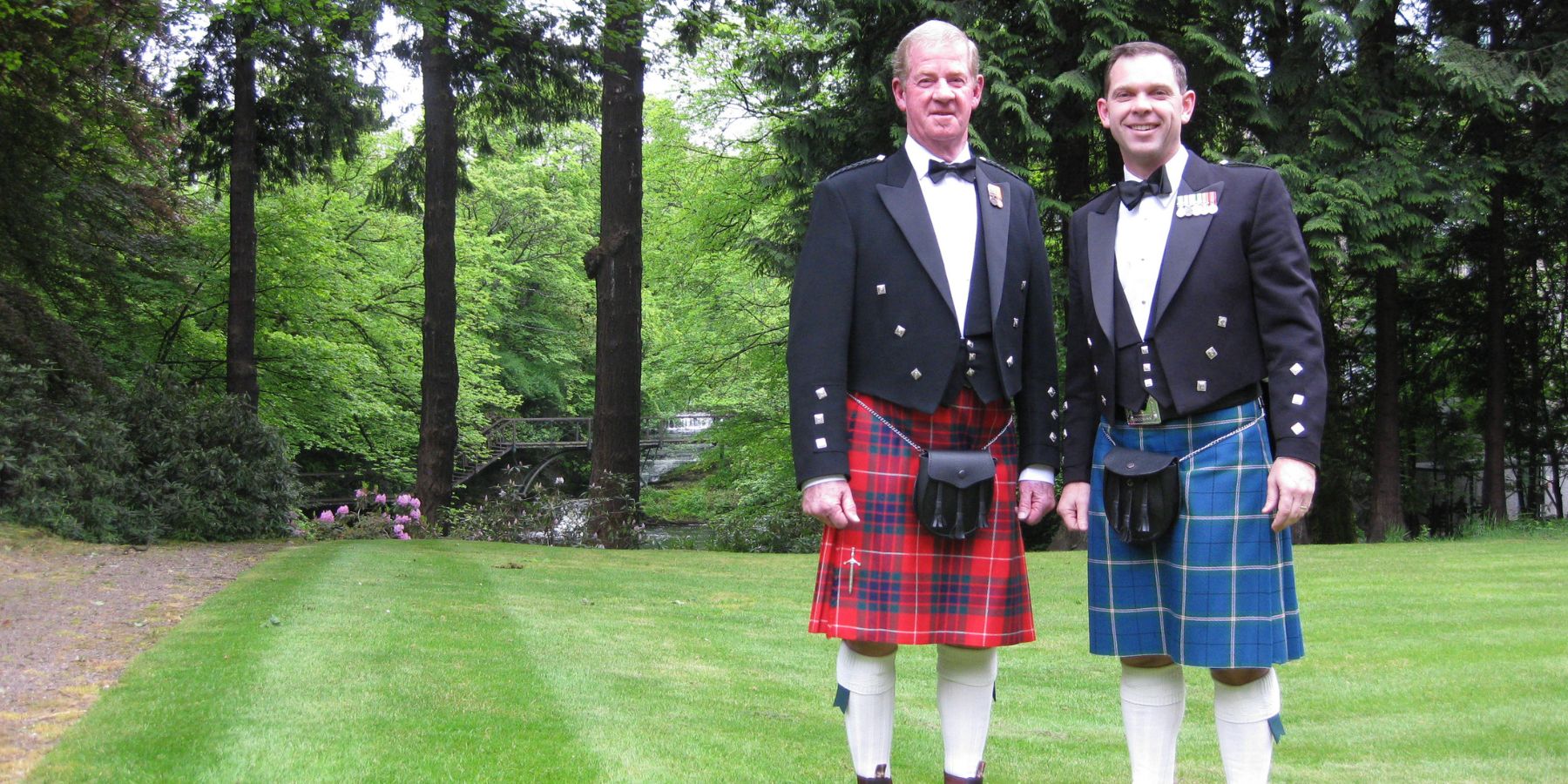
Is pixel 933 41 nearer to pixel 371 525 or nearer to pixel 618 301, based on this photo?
pixel 618 301

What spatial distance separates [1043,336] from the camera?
3234 millimetres

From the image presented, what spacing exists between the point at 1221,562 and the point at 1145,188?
892 mm

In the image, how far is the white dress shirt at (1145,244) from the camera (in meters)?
3.05

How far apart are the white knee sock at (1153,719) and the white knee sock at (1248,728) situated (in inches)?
4.4

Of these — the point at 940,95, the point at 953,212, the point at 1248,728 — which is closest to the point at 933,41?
the point at 940,95

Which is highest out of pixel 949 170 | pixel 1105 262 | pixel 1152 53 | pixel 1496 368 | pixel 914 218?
pixel 1496 368

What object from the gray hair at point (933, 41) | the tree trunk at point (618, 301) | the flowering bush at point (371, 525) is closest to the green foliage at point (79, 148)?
the flowering bush at point (371, 525)

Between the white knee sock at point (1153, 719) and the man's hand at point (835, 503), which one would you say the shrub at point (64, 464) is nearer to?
the man's hand at point (835, 503)

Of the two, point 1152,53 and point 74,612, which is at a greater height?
point 1152,53

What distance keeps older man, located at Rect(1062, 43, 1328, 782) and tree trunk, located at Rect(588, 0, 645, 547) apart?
11061 millimetres

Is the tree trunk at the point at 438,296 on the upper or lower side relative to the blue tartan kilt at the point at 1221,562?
upper

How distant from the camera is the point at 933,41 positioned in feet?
9.95

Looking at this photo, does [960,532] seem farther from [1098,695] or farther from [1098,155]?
[1098,155]

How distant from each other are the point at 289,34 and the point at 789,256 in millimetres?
6746
